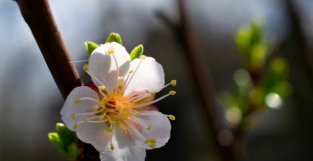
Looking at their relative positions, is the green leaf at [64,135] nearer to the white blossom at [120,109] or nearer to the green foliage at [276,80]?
the white blossom at [120,109]

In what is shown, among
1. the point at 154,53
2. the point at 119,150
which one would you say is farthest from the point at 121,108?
the point at 154,53

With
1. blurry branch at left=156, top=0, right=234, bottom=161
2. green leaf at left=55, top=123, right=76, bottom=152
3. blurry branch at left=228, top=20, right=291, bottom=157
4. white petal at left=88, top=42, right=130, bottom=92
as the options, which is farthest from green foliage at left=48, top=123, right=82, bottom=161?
blurry branch at left=228, top=20, right=291, bottom=157

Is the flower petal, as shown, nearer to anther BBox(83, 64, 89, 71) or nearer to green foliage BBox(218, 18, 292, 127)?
anther BBox(83, 64, 89, 71)

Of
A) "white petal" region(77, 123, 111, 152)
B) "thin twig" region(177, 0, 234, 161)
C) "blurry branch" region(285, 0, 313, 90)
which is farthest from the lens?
"blurry branch" region(285, 0, 313, 90)

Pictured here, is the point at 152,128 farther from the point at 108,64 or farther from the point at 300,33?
the point at 300,33

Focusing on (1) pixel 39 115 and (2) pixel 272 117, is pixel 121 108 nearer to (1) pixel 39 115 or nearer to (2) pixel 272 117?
(1) pixel 39 115

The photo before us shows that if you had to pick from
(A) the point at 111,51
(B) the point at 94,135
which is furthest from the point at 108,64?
(B) the point at 94,135
